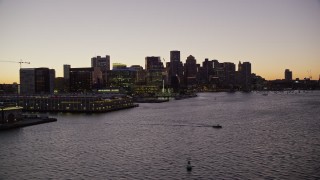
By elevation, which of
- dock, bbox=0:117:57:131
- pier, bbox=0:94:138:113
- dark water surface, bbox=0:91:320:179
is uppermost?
pier, bbox=0:94:138:113

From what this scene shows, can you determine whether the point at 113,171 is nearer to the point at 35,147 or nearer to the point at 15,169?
the point at 15,169

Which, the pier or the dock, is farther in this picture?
the pier

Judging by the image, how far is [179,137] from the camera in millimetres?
49625

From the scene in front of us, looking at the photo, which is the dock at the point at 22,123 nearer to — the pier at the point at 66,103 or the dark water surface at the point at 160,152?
the dark water surface at the point at 160,152

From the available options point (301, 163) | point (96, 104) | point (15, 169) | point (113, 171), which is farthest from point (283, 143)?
point (96, 104)

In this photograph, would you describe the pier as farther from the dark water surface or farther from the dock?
the dark water surface

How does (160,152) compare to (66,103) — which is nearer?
(160,152)

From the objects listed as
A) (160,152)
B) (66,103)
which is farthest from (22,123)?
(66,103)

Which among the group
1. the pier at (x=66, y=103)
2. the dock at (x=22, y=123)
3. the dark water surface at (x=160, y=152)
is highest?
the pier at (x=66, y=103)

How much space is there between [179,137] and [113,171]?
18.8 meters

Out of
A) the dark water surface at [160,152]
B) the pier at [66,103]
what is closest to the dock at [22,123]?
the dark water surface at [160,152]

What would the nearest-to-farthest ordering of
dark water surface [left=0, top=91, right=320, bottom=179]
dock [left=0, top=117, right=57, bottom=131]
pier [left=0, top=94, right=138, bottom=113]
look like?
dark water surface [left=0, top=91, right=320, bottom=179]
dock [left=0, top=117, right=57, bottom=131]
pier [left=0, top=94, right=138, bottom=113]

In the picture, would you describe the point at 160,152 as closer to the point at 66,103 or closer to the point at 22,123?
the point at 22,123

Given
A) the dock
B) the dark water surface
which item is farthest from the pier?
the dark water surface
